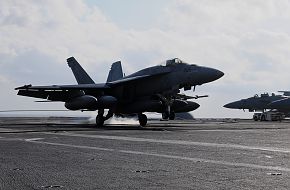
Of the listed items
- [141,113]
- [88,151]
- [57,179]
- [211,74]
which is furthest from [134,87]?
[57,179]

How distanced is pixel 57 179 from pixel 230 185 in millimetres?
2927

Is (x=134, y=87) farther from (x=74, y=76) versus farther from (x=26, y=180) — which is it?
(x=26, y=180)

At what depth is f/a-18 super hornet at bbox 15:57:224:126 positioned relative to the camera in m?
31.8

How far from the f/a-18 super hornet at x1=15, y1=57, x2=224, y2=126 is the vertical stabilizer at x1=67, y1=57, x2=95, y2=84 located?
671 cm

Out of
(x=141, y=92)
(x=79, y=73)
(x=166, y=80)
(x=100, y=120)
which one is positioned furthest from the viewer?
(x=79, y=73)

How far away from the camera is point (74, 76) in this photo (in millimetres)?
44938

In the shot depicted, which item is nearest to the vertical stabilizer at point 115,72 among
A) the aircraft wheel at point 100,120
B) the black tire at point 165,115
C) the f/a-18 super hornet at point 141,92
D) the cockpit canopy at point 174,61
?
the f/a-18 super hornet at point 141,92

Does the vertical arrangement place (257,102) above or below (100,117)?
above

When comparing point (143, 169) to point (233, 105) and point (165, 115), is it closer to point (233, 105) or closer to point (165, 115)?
point (165, 115)

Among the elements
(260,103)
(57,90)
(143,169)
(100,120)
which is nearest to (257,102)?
(260,103)

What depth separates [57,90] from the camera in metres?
36.2

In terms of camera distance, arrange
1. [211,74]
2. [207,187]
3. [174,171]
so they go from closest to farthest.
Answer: [207,187] < [174,171] < [211,74]

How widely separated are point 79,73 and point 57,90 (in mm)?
8414

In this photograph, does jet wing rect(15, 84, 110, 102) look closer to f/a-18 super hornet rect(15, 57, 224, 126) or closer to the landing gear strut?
f/a-18 super hornet rect(15, 57, 224, 126)
